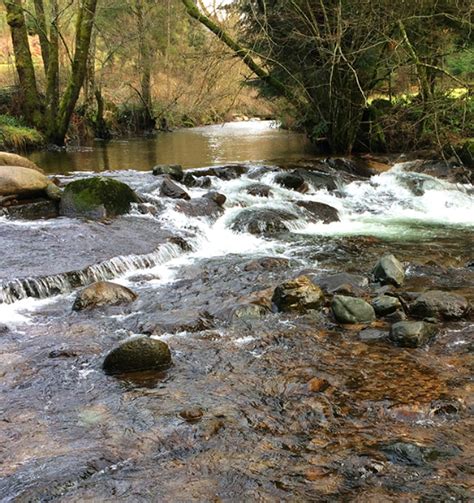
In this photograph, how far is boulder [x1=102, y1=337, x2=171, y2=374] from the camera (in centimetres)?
448

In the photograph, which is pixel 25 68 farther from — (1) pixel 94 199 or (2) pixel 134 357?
(2) pixel 134 357

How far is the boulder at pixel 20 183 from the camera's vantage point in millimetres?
9062

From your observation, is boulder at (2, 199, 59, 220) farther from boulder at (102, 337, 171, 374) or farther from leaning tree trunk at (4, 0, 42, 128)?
leaning tree trunk at (4, 0, 42, 128)

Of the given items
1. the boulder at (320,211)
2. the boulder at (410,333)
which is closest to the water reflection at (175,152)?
the boulder at (320,211)

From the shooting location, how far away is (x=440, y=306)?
5512 millimetres

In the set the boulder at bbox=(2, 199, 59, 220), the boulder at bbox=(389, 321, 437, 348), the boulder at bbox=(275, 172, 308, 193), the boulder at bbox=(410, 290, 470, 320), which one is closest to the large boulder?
the boulder at bbox=(2, 199, 59, 220)

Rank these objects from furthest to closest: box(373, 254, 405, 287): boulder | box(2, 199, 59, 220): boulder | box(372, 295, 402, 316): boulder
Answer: box(2, 199, 59, 220): boulder, box(373, 254, 405, 287): boulder, box(372, 295, 402, 316): boulder

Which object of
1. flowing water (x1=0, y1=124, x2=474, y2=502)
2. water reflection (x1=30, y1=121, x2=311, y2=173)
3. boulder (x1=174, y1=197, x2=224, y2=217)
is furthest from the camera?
water reflection (x1=30, y1=121, x2=311, y2=173)

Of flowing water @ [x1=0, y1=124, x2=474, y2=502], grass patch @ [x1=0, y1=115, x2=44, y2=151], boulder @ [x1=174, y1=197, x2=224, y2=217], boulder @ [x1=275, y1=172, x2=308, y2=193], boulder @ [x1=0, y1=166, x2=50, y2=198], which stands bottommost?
flowing water @ [x1=0, y1=124, x2=474, y2=502]

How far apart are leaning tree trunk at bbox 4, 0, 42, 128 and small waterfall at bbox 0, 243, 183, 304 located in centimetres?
1206

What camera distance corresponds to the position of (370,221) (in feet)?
34.5

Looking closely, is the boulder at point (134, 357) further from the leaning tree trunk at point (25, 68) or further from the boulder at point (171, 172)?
the leaning tree trunk at point (25, 68)

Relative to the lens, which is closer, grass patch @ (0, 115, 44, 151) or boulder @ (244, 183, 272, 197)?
boulder @ (244, 183, 272, 197)

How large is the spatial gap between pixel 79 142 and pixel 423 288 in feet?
55.5
